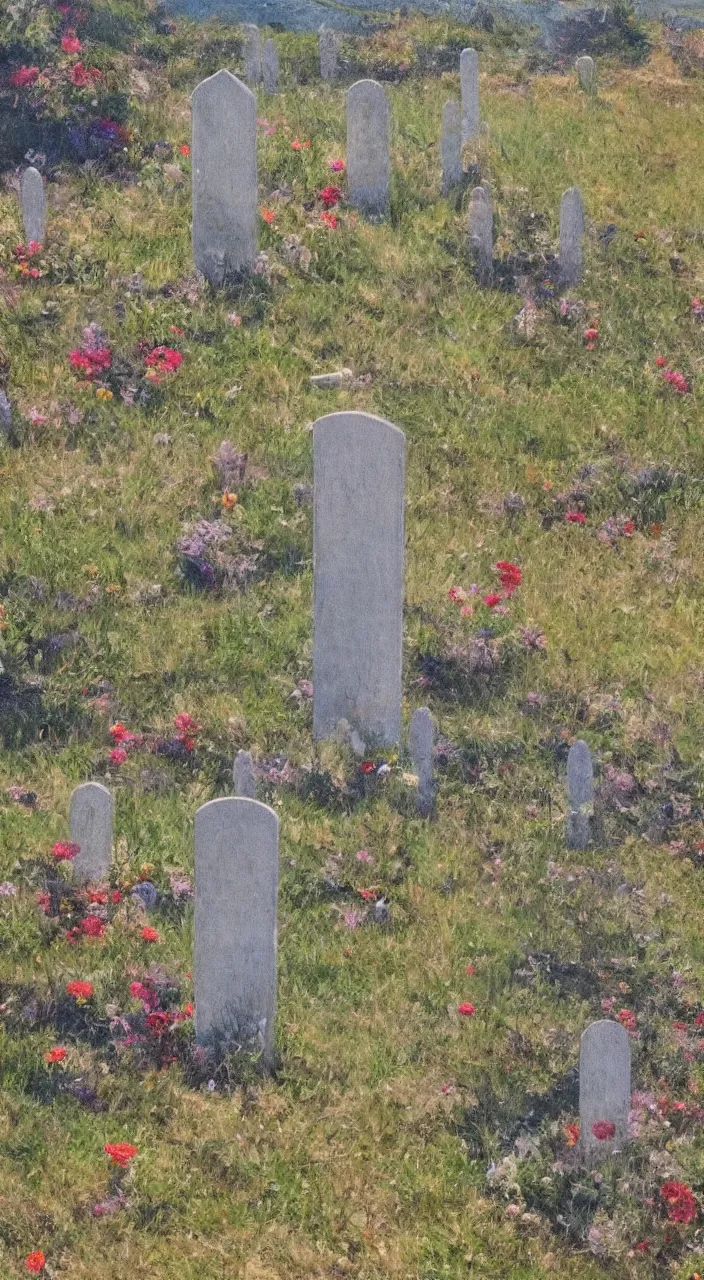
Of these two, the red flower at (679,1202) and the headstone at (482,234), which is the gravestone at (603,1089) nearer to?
the red flower at (679,1202)

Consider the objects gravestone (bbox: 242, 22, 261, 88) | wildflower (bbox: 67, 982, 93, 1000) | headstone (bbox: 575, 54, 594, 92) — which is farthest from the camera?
headstone (bbox: 575, 54, 594, 92)

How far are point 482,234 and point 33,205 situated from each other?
420 cm

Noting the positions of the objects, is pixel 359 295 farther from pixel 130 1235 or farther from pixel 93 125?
pixel 130 1235

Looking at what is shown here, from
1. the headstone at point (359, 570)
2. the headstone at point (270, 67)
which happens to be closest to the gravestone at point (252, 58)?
the headstone at point (270, 67)

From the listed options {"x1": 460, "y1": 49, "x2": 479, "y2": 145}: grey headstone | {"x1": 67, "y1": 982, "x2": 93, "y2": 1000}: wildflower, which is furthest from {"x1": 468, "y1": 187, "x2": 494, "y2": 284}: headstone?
{"x1": 67, "y1": 982, "x2": 93, "y2": 1000}: wildflower

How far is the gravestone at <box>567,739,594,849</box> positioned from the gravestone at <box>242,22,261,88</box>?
529 inches

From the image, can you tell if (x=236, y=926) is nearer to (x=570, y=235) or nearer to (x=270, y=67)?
(x=570, y=235)

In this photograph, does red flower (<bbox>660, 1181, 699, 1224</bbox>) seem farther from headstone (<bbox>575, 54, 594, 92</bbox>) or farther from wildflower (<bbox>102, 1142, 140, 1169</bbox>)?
headstone (<bbox>575, 54, 594, 92</bbox>)

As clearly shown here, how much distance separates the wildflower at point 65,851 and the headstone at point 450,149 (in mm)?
10829

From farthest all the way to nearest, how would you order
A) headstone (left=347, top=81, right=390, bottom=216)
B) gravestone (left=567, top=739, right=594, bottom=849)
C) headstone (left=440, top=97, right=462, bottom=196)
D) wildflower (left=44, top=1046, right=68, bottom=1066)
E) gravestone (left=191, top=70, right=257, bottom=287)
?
headstone (left=440, top=97, right=462, bottom=196), headstone (left=347, top=81, right=390, bottom=216), gravestone (left=191, top=70, right=257, bottom=287), gravestone (left=567, top=739, right=594, bottom=849), wildflower (left=44, top=1046, right=68, bottom=1066)

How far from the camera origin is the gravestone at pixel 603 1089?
9031 mm

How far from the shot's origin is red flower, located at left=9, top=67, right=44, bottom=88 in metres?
Answer: 20.9

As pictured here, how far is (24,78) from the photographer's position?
2092cm

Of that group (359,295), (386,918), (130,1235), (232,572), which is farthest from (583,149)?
(130,1235)
